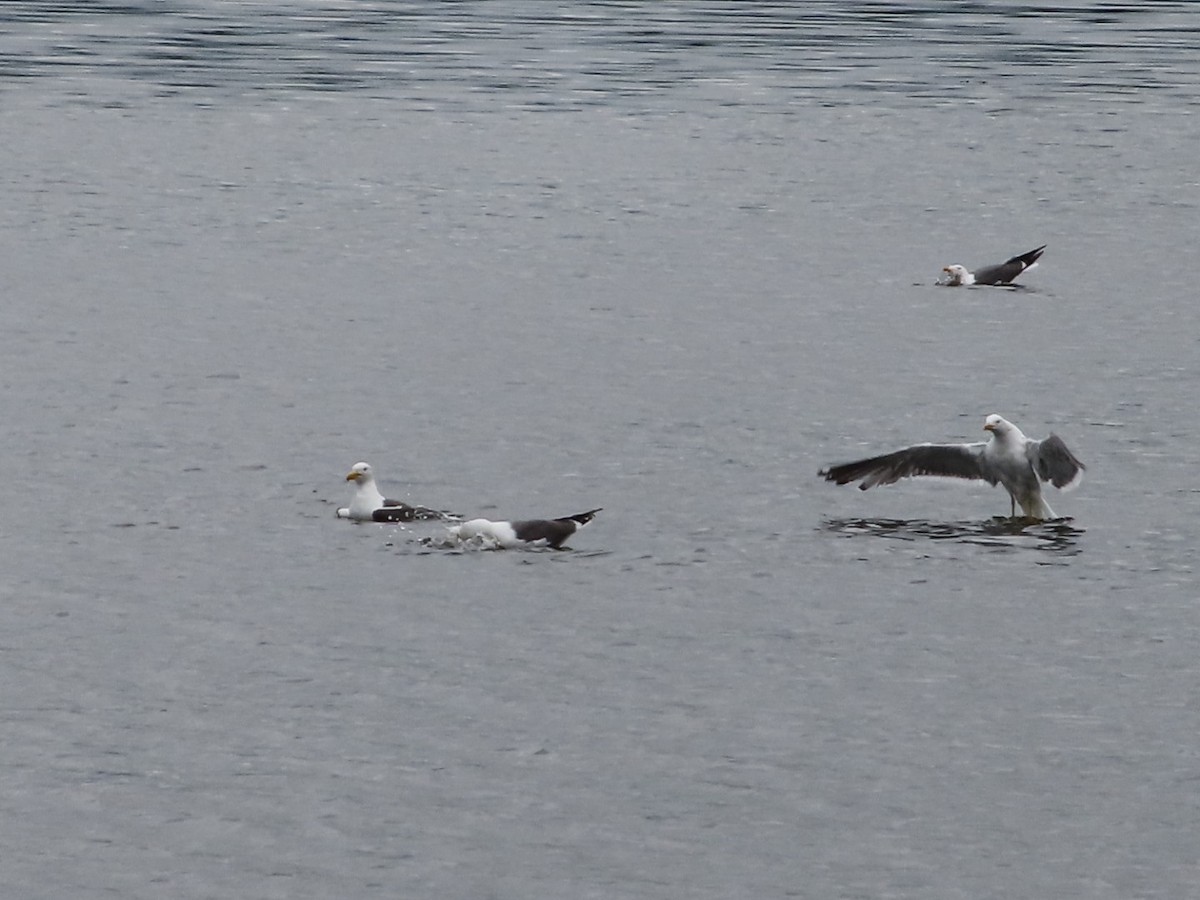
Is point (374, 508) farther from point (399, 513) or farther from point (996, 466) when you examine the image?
point (996, 466)

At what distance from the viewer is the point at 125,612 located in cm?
1842

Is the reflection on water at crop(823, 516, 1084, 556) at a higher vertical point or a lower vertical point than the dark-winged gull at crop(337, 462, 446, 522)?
lower

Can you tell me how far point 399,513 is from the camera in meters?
21.2

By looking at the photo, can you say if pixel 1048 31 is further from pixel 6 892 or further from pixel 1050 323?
pixel 6 892

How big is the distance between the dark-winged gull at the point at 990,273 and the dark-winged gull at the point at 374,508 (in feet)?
50.1

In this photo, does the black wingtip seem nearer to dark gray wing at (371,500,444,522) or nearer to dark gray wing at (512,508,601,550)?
dark gray wing at (512,508,601,550)

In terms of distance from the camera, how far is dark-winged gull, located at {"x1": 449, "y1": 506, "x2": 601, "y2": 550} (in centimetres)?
2033

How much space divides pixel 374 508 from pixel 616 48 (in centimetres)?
5768

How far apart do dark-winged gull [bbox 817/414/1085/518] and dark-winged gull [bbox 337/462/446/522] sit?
3.67m

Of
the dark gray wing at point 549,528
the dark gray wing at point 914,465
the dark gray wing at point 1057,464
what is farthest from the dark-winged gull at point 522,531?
the dark gray wing at point 1057,464

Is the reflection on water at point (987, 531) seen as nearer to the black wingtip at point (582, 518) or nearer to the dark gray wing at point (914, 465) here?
the dark gray wing at point (914, 465)

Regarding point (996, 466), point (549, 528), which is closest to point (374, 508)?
point (549, 528)

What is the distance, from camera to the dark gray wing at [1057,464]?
2161 cm

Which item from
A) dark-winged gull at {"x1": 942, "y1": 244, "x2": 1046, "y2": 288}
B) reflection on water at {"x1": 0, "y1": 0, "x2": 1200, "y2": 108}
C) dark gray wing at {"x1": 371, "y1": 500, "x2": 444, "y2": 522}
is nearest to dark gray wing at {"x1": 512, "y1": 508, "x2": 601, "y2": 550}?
dark gray wing at {"x1": 371, "y1": 500, "x2": 444, "y2": 522}
